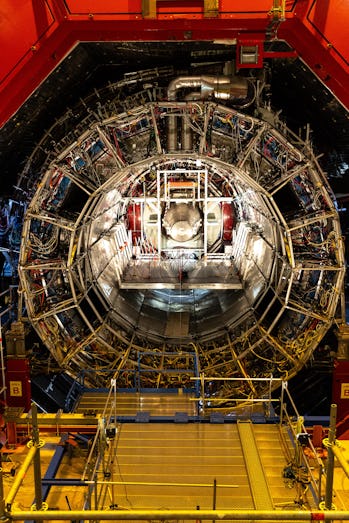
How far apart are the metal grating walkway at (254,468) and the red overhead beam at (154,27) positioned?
4.28 meters

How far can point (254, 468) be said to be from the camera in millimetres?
5348

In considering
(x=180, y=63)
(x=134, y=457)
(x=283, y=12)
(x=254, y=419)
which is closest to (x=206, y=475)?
(x=134, y=457)

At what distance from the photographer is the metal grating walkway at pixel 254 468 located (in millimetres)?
4883

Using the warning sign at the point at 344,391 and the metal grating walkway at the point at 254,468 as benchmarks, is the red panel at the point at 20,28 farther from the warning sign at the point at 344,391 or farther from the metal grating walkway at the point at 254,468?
the warning sign at the point at 344,391

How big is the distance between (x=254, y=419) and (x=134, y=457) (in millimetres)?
1623

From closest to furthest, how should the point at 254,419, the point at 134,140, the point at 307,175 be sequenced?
the point at 254,419, the point at 307,175, the point at 134,140

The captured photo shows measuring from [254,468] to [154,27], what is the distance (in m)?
5.04

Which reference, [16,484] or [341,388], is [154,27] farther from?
[341,388]

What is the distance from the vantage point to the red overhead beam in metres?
5.77

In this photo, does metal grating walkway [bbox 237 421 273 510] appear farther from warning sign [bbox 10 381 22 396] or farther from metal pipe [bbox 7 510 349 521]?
warning sign [bbox 10 381 22 396]

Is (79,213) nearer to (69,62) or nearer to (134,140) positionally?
(134,140)

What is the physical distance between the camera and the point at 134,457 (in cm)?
557

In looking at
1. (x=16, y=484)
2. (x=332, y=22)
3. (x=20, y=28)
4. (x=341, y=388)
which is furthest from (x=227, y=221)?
(x=16, y=484)

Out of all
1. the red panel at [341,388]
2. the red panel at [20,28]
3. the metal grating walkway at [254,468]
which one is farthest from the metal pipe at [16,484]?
the red panel at [341,388]
